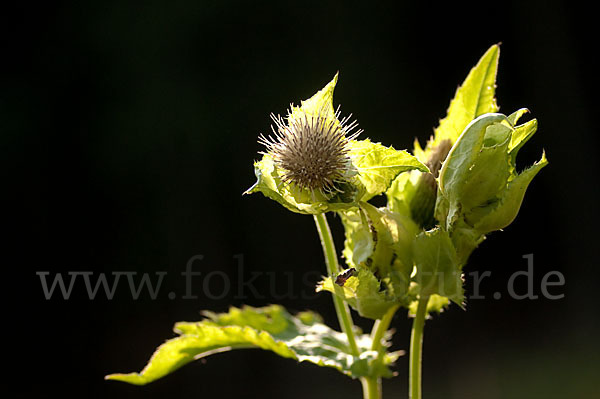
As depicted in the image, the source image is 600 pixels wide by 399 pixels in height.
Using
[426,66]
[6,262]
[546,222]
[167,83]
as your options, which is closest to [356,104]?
[426,66]

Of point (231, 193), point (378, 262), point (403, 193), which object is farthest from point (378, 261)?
point (231, 193)

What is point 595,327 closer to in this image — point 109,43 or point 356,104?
point 356,104

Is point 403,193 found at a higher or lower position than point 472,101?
lower

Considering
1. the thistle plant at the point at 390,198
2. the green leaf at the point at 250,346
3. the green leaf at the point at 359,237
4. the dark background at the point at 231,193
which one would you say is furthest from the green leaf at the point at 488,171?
the dark background at the point at 231,193

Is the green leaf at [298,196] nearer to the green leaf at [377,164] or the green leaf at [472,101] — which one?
the green leaf at [377,164]

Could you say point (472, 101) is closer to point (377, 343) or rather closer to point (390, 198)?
point (390, 198)

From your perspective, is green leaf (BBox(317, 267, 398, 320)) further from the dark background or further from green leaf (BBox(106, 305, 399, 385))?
the dark background

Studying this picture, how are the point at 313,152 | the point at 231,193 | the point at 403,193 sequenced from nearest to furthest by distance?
the point at 313,152, the point at 403,193, the point at 231,193
